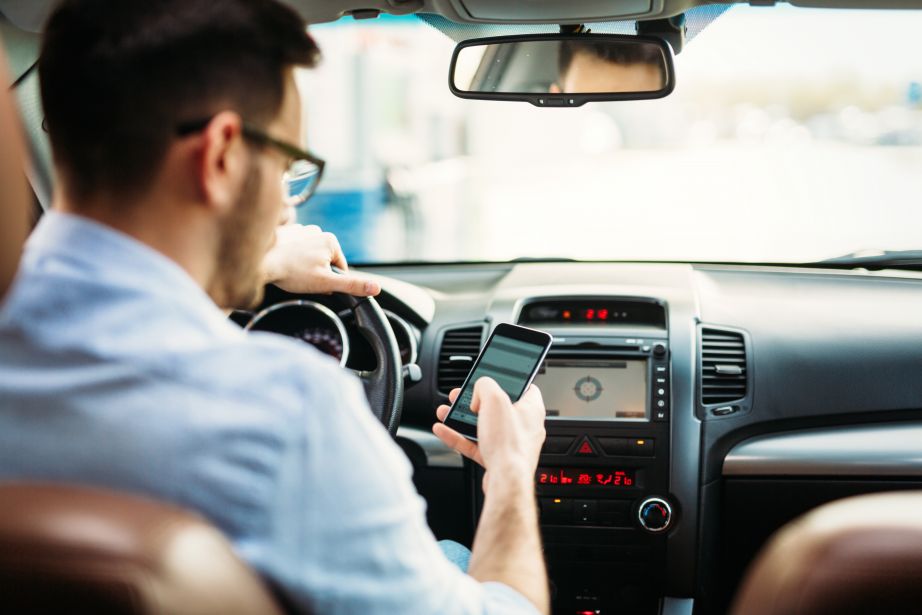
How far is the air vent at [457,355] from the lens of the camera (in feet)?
12.3

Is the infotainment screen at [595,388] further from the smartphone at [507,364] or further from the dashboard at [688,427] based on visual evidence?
the smartphone at [507,364]

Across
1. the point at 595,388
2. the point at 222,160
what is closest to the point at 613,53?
the point at 595,388

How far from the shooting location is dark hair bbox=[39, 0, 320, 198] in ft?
4.97

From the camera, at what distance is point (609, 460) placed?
139 inches

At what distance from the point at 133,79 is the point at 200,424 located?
1.66 ft

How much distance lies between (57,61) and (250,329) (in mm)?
1489

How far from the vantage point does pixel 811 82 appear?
836 inches

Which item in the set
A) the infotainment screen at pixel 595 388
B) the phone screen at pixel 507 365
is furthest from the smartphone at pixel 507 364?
the infotainment screen at pixel 595 388

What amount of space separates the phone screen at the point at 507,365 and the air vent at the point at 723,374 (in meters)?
0.97

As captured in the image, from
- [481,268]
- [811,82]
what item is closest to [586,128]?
[811,82]

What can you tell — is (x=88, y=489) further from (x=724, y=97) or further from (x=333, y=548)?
(x=724, y=97)

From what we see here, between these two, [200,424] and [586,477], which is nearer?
[200,424]

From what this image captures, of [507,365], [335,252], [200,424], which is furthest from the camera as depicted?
[335,252]

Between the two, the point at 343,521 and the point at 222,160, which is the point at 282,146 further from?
the point at 343,521
